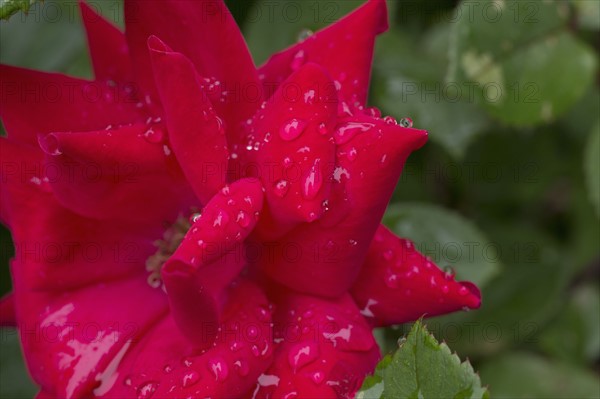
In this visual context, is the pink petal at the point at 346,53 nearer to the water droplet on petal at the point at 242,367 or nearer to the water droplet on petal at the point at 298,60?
the water droplet on petal at the point at 298,60

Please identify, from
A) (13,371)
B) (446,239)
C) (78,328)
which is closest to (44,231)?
(78,328)

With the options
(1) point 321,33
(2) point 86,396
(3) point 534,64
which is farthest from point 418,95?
(2) point 86,396

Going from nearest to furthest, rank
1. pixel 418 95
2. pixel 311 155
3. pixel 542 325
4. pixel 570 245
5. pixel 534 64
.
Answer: pixel 311 155
pixel 534 64
pixel 418 95
pixel 542 325
pixel 570 245

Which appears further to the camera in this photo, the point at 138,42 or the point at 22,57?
the point at 22,57

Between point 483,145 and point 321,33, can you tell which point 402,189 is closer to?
point 483,145

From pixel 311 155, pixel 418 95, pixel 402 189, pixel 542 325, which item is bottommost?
pixel 542 325

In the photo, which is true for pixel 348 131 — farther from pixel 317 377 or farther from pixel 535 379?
pixel 535 379

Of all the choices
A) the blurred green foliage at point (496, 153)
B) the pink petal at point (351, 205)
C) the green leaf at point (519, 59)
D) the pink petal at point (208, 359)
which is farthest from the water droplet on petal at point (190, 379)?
the green leaf at point (519, 59)
